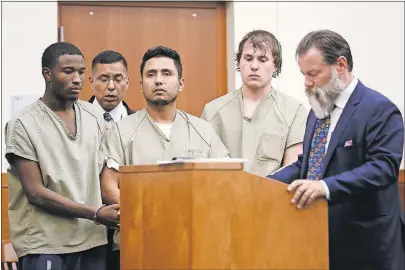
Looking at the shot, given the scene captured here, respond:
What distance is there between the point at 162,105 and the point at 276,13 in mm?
2924

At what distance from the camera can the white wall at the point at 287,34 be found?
6.76 meters

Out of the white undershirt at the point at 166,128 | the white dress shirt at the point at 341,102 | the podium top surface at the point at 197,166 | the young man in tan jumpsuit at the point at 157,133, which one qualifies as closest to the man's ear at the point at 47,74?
the young man in tan jumpsuit at the point at 157,133

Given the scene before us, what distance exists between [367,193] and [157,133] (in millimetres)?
1195

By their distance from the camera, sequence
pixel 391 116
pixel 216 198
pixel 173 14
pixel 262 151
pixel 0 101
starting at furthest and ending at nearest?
pixel 173 14 → pixel 0 101 → pixel 262 151 → pixel 391 116 → pixel 216 198

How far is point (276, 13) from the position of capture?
7324 mm

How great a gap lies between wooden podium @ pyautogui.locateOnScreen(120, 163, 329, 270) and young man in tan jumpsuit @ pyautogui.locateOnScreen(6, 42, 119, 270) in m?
0.72

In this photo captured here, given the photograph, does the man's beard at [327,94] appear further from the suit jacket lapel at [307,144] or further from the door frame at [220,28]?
the door frame at [220,28]

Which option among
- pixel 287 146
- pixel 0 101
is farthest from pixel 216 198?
pixel 0 101

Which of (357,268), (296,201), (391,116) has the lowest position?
(357,268)

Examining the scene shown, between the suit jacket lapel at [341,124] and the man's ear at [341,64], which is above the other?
the man's ear at [341,64]

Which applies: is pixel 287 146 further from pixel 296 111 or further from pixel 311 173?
pixel 311 173

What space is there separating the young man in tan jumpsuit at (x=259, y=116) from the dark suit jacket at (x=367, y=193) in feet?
3.12

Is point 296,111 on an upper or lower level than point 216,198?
upper

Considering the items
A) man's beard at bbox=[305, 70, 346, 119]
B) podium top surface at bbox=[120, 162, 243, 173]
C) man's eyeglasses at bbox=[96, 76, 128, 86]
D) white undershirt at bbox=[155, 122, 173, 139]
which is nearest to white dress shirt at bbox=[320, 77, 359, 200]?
man's beard at bbox=[305, 70, 346, 119]
